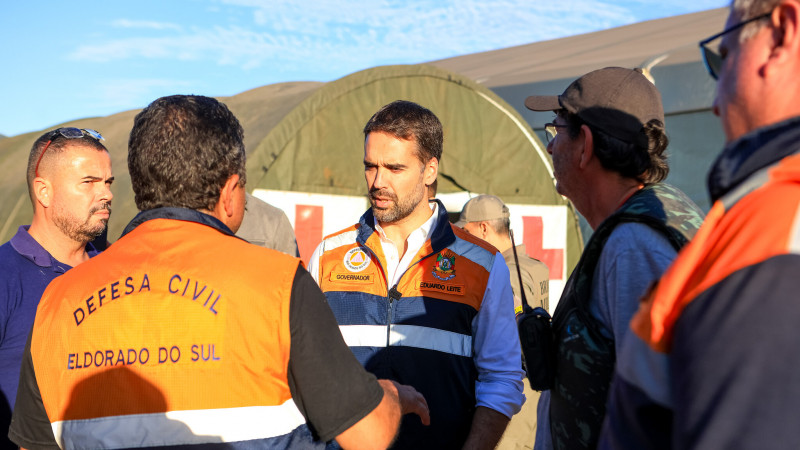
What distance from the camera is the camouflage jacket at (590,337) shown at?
1.56m

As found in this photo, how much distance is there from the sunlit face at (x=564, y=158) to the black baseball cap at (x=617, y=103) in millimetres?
91

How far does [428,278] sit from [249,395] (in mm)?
1189

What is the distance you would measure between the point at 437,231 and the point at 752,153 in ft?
5.73

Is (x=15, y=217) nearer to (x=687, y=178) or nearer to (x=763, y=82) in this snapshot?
(x=763, y=82)

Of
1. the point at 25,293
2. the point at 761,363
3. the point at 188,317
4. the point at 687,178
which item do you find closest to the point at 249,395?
the point at 188,317

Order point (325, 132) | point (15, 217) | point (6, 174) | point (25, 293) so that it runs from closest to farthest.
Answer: point (25, 293)
point (325, 132)
point (15, 217)
point (6, 174)

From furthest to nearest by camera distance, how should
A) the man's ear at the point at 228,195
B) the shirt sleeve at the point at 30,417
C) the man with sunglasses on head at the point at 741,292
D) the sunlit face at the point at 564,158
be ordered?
1. the sunlit face at the point at 564,158
2. the man's ear at the point at 228,195
3. the shirt sleeve at the point at 30,417
4. the man with sunglasses on head at the point at 741,292

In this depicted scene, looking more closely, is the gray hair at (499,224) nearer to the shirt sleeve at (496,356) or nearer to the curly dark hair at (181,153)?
the shirt sleeve at (496,356)

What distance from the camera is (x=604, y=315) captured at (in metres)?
1.59

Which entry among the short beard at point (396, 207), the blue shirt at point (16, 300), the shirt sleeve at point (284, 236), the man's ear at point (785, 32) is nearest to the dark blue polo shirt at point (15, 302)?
the blue shirt at point (16, 300)

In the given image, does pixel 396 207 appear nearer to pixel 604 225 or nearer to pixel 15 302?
pixel 604 225

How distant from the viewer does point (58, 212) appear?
290cm

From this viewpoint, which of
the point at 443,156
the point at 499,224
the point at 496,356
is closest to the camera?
the point at 496,356

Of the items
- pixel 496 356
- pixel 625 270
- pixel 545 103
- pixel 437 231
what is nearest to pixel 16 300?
pixel 437 231
